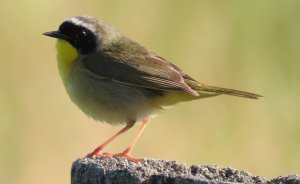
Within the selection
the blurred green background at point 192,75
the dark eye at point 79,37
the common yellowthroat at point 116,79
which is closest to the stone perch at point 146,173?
the common yellowthroat at point 116,79

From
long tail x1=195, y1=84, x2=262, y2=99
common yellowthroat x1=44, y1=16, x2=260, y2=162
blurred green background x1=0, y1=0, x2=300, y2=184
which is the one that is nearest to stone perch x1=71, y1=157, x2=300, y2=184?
common yellowthroat x1=44, y1=16, x2=260, y2=162

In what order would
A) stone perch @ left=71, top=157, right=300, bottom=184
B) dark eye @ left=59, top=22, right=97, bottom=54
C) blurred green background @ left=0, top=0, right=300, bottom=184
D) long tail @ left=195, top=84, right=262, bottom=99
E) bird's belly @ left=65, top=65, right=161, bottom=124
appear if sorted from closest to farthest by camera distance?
stone perch @ left=71, top=157, right=300, bottom=184 → bird's belly @ left=65, top=65, right=161, bottom=124 → long tail @ left=195, top=84, right=262, bottom=99 → dark eye @ left=59, top=22, right=97, bottom=54 → blurred green background @ left=0, top=0, right=300, bottom=184

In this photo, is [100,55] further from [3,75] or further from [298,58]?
[298,58]

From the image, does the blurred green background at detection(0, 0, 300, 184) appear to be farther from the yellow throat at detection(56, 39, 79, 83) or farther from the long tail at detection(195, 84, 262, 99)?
the long tail at detection(195, 84, 262, 99)

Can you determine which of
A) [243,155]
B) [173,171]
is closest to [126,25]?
[243,155]

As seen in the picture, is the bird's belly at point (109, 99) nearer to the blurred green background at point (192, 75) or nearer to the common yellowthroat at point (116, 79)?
the common yellowthroat at point (116, 79)

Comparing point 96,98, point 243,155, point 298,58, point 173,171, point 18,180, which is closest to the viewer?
point 173,171

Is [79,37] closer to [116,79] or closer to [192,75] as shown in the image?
[116,79]
